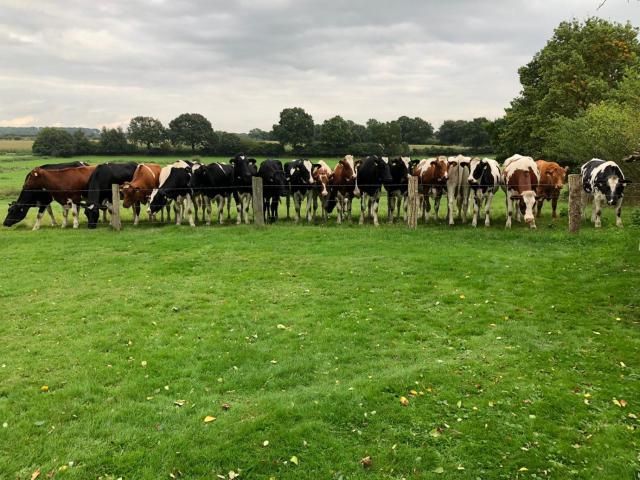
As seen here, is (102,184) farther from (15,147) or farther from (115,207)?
(15,147)

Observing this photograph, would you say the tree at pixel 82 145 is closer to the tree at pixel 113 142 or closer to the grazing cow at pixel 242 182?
the tree at pixel 113 142

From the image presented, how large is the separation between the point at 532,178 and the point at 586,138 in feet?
27.3

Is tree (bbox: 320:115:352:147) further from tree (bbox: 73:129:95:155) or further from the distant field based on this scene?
the distant field

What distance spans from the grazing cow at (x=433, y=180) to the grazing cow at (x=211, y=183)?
22.5ft

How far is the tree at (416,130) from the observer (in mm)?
69125

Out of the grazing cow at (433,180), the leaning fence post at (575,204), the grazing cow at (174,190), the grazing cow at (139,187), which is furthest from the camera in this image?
the grazing cow at (139,187)

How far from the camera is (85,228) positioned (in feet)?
56.2

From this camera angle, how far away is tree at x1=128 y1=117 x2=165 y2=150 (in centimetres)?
6291

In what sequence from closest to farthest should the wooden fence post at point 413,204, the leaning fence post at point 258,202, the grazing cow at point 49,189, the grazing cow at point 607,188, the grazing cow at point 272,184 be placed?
the grazing cow at point 607,188, the wooden fence post at point 413,204, the leaning fence post at point 258,202, the grazing cow at point 272,184, the grazing cow at point 49,189

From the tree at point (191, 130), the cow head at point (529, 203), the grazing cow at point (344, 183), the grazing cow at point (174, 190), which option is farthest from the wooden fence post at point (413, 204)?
the tree at point (191, 130)

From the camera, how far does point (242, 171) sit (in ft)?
58.0

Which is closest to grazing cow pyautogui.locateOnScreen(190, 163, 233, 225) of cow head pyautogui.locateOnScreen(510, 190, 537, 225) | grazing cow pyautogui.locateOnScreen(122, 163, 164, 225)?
grazing cow pyautogui.locateOnScreen(122, 163, 164, 225)

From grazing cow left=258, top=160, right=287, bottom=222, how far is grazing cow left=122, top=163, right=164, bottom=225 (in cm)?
411

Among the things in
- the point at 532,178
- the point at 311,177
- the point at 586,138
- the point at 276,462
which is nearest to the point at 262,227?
the point at 311,177
